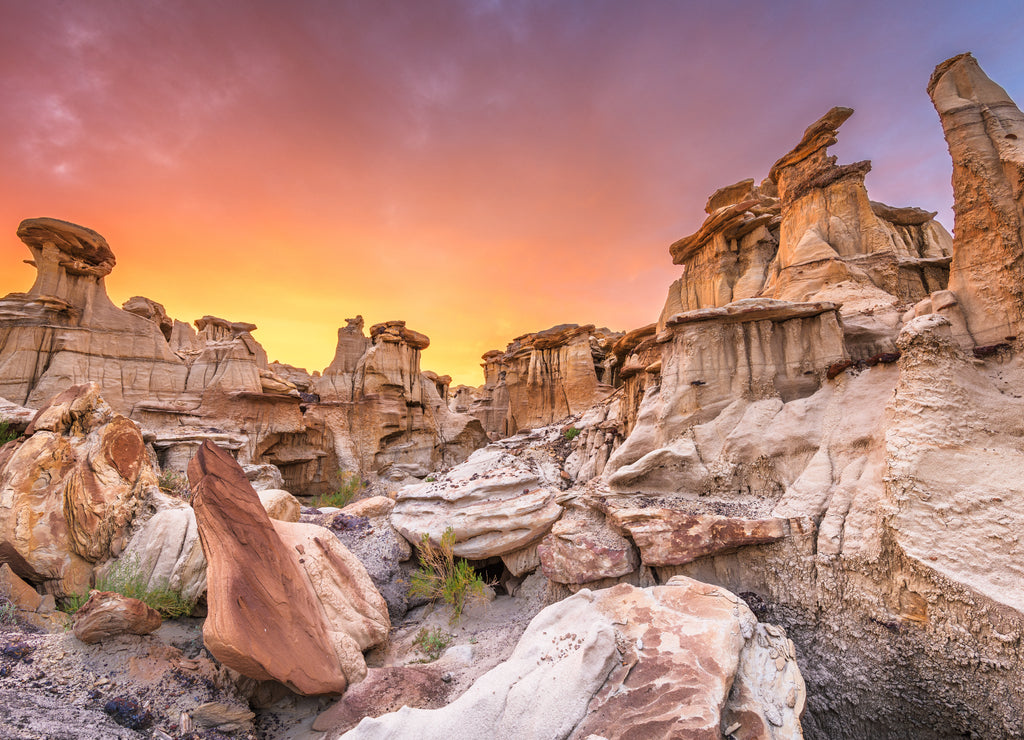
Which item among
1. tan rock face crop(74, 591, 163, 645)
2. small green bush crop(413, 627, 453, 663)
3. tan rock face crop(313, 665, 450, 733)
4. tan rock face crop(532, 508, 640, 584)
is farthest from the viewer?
tan rock face crop(532, 508, 640, 584)

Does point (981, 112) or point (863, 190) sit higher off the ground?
point (863, 190)

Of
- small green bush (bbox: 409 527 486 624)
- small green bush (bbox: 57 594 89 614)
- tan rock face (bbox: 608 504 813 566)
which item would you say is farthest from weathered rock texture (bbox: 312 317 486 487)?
tan rock face (bbox: 608 504 813 566)

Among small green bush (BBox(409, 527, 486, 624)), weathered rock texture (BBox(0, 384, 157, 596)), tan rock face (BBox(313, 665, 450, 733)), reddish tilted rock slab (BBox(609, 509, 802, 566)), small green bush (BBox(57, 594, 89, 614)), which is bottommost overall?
tan rock face (BBox(313, 665, 450, 733))

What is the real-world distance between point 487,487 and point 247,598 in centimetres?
540

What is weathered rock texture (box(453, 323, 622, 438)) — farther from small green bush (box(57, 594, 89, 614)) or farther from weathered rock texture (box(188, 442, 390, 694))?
small green bush (box(57, 594, 89, 614))

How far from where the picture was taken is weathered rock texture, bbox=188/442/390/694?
4.58 metres

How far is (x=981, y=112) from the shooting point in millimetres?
6105

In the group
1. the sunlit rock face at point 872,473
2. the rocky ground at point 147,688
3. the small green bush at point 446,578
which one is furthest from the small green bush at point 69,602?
the sunlit rock face at point 872,473

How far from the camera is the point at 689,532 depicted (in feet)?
20.5

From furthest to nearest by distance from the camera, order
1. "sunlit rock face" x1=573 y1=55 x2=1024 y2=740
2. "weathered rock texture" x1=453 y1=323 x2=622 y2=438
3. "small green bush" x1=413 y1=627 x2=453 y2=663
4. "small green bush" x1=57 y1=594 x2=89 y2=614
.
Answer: "weathered rock texture" x1=453 y1=323 x2=622 y2=438, "small green bush" x1=413 y1=627 x2=453 y2=663, "small green bush" x1=57 y1=594 x2=89 y2=614, "sunlit rock face" x1=573 y1=55 x2=1024 y2=740

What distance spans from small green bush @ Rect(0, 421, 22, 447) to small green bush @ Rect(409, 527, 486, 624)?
9284 millimetres

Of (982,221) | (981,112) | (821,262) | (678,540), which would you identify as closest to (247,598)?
(678,540)

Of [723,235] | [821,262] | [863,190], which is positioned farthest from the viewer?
[723,235]

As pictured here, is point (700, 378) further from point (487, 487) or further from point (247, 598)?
point (247, 598)
